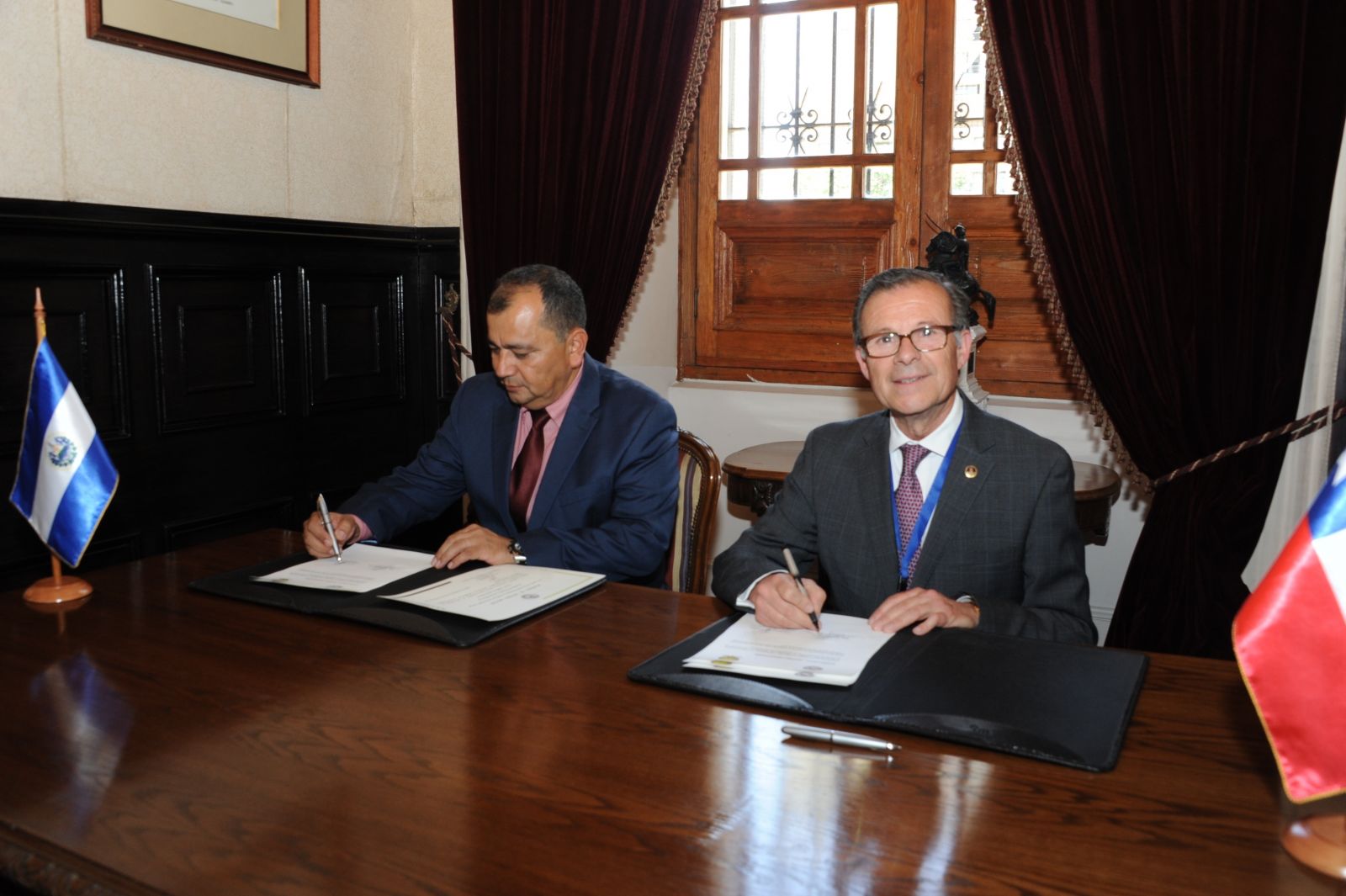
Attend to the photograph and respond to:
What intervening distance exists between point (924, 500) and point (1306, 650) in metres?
1.01

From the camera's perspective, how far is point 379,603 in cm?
194

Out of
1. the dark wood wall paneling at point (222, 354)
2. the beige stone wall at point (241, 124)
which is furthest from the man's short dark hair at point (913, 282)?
the beige stone wall at point (241, 124)

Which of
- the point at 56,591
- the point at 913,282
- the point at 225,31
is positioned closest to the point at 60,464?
the point at 56,591

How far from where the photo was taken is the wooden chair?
2629 mm

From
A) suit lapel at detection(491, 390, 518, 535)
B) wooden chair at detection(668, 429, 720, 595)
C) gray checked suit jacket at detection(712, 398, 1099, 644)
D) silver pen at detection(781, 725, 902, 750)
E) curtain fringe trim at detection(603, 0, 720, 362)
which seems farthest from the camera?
curtain fringe trim at detection(603, 0, 720, 362)

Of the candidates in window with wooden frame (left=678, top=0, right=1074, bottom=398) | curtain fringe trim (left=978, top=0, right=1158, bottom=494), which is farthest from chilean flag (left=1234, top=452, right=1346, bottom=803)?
window with wooden frame (left=678, top=0, right=1074, bottom=398)

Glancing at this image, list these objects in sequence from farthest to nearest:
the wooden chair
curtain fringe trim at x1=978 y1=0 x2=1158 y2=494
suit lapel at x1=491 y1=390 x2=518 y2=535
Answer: curtain fringe trim at x1=978 y1=0 x2=1158 y2=494 < suit lapel at x1=491 y1=390 x2=518 y2=535 < the wooden chair

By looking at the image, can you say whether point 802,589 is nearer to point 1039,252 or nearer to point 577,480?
point 577,480

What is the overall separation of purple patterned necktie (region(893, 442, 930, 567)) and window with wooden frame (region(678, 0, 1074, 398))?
1.82 meters

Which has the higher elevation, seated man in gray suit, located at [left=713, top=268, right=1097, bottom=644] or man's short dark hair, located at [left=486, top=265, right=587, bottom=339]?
man's short dark hair, located at [left=486, top=265, right=587, bottom=339]

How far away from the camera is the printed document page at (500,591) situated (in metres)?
1.91

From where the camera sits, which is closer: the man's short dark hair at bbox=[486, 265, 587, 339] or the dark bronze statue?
the man's short dark hair at bbox=[486, 265, 587, 339]
